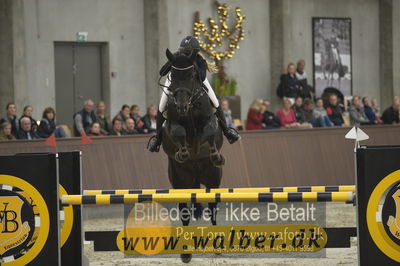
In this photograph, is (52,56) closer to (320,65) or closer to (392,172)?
(320,65)

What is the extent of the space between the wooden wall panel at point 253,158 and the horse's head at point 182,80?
15.8 ft

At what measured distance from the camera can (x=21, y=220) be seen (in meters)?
7.71

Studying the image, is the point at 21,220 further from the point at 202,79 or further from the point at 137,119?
the point at 137,119

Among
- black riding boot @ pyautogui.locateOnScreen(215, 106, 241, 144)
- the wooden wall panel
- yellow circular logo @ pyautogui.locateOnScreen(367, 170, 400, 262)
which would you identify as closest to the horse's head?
black riding boot @ pyautogui.locateOnScreen(215, 106, 241, 144)

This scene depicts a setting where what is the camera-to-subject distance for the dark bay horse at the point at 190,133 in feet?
30.9

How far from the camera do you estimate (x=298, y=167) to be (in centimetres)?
1645

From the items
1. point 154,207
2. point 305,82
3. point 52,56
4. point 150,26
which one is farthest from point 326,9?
point 154,207

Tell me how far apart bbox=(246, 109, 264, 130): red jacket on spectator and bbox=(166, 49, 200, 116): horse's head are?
30.6 ft

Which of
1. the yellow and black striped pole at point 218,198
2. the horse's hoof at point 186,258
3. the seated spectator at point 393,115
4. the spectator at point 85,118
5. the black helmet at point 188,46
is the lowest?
the horse's hoof at point 186,258

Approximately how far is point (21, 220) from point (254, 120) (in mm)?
11474

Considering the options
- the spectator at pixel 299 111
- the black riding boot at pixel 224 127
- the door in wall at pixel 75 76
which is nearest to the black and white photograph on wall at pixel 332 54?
the spectator at pixel 299 111

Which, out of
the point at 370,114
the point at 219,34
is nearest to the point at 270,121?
the point at 370,114

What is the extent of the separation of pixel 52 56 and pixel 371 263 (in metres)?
15.5

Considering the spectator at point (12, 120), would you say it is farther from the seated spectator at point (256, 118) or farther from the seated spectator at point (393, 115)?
the seated spectator at point (393, 115)
